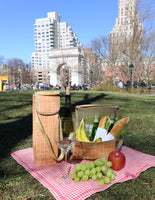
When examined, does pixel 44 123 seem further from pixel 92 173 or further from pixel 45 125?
pixel 92 173

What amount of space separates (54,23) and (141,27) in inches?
3843

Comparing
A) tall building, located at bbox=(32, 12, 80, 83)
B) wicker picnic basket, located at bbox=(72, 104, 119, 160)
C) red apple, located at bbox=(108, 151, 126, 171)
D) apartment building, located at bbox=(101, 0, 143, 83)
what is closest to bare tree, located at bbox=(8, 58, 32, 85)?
tall building, located at bbox=(32, 12, 80, 83)

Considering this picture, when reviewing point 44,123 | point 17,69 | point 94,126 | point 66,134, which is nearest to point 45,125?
point 44,123

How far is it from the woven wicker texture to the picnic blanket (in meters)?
0.12

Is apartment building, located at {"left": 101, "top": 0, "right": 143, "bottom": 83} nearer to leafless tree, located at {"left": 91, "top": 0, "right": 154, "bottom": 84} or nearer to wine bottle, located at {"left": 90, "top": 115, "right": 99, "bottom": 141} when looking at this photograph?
leafless tree, located at {"left": 91, "top": 0, "right": 154, "bottom": 84}

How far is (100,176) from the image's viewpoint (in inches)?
66.9

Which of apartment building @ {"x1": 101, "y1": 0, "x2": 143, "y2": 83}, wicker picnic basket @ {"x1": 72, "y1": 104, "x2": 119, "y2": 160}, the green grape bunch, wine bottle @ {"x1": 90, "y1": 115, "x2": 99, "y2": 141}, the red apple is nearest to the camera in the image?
the green grape bunch

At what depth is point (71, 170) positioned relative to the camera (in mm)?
1948

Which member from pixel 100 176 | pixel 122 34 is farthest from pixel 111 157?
pixel 122 34

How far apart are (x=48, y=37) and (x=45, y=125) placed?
11157cm

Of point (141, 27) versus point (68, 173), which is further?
point (141, 27)

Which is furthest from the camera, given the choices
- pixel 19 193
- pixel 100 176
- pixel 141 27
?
pixel 141 27

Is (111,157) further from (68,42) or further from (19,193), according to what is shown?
(68,42)

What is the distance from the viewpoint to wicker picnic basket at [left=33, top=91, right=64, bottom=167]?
6.27ft
